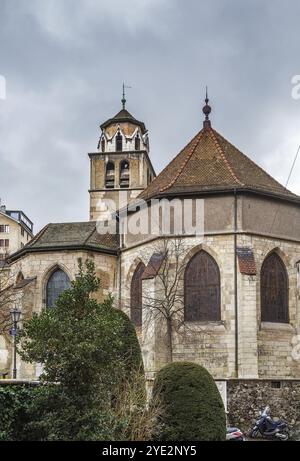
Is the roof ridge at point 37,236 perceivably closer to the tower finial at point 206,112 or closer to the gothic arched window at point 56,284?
the gothic arched window at point 56,284

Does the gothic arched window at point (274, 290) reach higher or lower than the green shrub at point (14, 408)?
higher

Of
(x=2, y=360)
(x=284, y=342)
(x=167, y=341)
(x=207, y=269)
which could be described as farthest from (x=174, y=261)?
(x=2, y=360)

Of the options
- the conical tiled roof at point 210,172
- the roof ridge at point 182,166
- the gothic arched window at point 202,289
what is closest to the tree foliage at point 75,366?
the gothic arched window at point 202,289

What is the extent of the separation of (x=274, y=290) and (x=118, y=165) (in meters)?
22.1

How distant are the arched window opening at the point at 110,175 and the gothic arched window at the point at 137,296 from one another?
1780cm

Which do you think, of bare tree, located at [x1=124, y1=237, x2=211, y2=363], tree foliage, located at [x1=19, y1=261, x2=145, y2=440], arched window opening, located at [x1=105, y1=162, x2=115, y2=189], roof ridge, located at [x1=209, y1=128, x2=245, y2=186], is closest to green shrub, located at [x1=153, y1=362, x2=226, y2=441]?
tree foliage, located at [x1=19, y1=261, x2=145, y2=440]

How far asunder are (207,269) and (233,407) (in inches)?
228

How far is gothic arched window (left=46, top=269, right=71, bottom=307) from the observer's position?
31969 mm

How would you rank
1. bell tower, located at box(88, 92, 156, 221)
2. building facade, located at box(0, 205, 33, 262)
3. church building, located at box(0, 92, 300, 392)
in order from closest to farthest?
church building, located at box(0, 92, 300, 392), bell tower, located at box(88, 92, 156, 221), building facade, located at box(0, 205, 33, 262)

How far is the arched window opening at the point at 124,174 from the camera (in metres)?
48.0

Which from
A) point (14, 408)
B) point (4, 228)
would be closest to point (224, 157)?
point (14, 408)

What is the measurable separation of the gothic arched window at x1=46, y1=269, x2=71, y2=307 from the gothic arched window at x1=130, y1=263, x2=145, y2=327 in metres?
2.91

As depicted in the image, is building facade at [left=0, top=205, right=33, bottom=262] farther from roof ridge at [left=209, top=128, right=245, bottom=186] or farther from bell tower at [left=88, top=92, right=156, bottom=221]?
roof ridge at [left=209, top=128, right=245, bottom=186]
